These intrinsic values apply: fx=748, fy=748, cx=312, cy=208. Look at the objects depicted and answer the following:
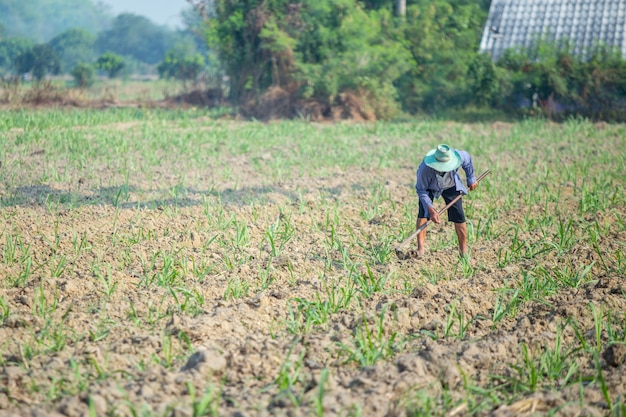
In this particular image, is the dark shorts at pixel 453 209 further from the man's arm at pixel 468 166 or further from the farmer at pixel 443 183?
the man's arm at pixel 468 166

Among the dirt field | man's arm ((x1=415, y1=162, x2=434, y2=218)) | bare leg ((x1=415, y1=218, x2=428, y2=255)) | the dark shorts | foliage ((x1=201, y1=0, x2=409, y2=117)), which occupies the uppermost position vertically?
foliage ((x1=201, y1=0, x2=409, y2=117))

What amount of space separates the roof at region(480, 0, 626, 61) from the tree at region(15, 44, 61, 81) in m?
24.9

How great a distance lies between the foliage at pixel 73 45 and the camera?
63.8 metres

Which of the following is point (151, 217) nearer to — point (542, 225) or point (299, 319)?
point (299, 319)

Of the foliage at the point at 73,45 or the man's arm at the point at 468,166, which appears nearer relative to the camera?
the man's arm at the point at 468,166

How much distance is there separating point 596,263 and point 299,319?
107 inches

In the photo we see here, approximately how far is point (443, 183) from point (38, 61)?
38103mm

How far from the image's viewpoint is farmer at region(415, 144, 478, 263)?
594cm

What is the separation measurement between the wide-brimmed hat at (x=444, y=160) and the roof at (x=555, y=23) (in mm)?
14883

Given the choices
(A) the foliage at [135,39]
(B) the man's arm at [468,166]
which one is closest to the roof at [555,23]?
(B) the man's arm at [468,166]

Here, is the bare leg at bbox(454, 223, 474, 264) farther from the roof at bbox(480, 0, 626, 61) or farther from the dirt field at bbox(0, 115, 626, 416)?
the roof at bbox(480, 0, 626, 61)

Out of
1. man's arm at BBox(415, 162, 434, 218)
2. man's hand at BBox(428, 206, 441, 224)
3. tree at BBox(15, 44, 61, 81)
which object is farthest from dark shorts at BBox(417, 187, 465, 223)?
tree at BBox(15, 44, 61, 81)

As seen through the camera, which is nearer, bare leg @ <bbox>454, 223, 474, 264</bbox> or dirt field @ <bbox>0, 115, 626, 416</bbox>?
dirt field @ <bbox>0, 115, 626, 416</bbox>

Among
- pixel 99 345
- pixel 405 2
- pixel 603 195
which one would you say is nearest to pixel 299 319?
pixel 99 345
